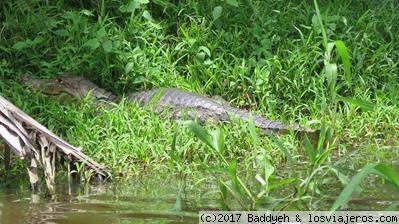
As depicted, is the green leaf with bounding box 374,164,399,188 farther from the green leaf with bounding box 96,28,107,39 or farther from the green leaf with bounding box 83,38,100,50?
the green leaf with bounding box 96,28,107,39

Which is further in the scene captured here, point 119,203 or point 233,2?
point 233,2

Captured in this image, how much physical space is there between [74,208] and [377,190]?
1857 millimetres

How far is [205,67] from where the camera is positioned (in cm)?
702

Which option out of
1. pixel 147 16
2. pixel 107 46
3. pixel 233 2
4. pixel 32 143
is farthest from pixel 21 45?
pixel 32 143

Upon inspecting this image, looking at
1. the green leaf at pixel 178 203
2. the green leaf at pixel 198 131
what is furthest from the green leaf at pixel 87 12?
the green leaf at pixel 198 131

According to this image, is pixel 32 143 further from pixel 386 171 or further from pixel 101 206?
pixel 386 171

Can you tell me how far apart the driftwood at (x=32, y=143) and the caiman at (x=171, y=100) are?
1759 millimetres

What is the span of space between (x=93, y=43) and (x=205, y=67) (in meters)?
1.05

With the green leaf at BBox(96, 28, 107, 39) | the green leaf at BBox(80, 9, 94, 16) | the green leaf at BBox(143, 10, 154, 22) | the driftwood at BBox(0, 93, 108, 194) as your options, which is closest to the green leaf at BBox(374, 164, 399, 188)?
the driftwood at BBox(0, 93, 108, 194)

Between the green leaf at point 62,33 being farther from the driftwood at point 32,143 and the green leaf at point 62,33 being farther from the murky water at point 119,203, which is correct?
the driftwood at point 32,143

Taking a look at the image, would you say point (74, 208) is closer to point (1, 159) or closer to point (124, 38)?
point (1, 159)

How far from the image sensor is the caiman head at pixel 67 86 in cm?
662

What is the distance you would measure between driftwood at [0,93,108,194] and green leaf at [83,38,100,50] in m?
2.30

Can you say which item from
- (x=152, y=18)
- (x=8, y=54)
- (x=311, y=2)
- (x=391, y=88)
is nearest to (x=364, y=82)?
(x=391, y=88)
